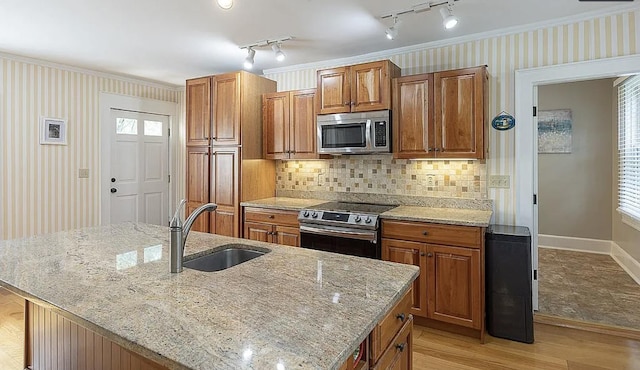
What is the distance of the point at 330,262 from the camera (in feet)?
5.42

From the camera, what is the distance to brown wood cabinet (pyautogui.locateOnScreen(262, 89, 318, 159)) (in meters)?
3.73

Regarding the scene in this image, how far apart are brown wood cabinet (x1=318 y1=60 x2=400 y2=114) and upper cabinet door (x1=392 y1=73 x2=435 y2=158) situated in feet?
0.35

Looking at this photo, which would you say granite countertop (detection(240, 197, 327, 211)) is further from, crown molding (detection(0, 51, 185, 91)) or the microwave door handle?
crown molding (detection(0, 51, 185, 91))

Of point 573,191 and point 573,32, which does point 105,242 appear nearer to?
point 573,32

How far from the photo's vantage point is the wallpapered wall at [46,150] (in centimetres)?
377

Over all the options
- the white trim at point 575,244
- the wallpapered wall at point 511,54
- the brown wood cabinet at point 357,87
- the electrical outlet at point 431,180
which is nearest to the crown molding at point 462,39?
the wallpapered wall at point 511,54

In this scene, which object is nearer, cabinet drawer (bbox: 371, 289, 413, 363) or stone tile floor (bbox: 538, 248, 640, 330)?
cabinet drawer (bbox: 371, 289, 413, 363)

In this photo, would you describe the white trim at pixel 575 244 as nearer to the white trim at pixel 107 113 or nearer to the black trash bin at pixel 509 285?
the black trash bin at pixel 509 285

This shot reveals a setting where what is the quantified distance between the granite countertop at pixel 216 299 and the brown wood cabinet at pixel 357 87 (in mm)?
1881

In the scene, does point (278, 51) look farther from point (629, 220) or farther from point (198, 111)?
point (629, 220)

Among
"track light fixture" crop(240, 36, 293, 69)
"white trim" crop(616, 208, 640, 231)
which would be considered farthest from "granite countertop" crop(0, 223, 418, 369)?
"white trim" crop(616, 208, 640, 231)

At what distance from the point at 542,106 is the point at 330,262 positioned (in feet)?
16.5

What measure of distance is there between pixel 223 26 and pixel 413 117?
1776 millimetres

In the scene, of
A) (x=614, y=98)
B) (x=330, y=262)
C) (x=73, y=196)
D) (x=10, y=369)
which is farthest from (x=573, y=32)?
(x=73, y=196)
